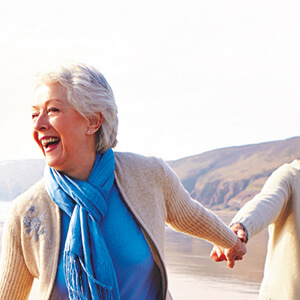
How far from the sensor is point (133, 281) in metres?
1.54

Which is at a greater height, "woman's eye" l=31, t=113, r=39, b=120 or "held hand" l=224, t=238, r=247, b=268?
"woman's eye" l=31, t=113, r=39, b=120

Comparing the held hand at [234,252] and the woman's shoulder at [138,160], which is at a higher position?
the woman's shoulder at [138,160]

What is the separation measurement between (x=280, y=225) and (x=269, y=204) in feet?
0.46

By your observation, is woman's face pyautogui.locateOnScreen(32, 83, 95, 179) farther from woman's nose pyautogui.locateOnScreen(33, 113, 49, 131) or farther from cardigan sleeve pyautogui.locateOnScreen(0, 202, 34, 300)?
cardigan sleeve pyautogui.locateOnScreen(0, 202, 34, 300)

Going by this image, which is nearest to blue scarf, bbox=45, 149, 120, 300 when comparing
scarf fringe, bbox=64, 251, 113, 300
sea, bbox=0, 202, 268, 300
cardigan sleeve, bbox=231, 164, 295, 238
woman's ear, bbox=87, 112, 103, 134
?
scarf fringe, bbox=64, 251, 113, 300

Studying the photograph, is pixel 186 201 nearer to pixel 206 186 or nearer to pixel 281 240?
pixel 281 240

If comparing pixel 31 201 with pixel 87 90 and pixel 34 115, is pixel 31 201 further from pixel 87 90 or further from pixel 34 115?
pixel 87 90

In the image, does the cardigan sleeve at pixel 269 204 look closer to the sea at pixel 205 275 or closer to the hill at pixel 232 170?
the sea at pixel 205 275

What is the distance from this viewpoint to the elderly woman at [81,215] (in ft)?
4.95

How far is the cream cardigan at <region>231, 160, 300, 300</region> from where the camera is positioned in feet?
6.88

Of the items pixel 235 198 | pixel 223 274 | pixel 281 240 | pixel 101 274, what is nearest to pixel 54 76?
pixel 101 274

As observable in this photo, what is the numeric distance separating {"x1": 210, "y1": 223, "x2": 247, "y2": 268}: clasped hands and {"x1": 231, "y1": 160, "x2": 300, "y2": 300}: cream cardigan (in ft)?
0.13

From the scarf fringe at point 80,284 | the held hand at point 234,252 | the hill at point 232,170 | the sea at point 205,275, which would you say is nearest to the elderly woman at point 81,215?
the scarf fringe at point 80,284

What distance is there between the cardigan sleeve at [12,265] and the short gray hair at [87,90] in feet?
1.16
